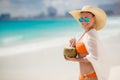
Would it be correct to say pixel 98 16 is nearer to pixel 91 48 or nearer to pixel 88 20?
pixel 88 20

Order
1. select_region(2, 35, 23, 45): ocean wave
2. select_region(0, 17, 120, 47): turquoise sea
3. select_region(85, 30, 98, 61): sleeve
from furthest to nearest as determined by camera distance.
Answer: select_region(2, 35, 23, 45): ocean wave < select_region(0, 17, 120, 47): turquoise sea < select_region(85, 30, 98, 61): sleeve

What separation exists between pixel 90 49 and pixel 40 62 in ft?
1.65

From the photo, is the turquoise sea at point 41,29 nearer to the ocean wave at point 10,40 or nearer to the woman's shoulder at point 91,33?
the ocean wave at point 10,40

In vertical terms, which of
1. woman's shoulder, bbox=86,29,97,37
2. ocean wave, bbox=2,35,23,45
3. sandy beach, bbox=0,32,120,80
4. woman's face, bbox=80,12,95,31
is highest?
woman's face, bbox=80,12,95,31

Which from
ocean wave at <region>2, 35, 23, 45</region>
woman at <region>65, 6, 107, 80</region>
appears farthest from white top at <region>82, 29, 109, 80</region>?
ocean wave at <region>2, 35, 23, 45</region>

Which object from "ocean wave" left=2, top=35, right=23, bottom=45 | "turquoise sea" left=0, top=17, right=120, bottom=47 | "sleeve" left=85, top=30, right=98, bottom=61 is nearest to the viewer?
"sleeve" left=85, top=30, right=98, bottom=61

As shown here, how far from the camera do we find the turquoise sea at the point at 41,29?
1.82 meters

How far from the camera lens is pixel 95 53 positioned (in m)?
1.55

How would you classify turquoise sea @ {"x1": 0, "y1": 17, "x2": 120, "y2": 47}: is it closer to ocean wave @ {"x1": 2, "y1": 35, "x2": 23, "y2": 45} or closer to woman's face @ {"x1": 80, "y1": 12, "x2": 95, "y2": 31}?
ocean wave @ {"x1": 2, "y1": 35, "x2": 23, "y2": 45}

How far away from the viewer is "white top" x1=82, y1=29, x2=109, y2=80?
1.55 metres

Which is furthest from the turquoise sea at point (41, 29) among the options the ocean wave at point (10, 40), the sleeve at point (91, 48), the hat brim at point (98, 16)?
the sleeve at point (91, 48)

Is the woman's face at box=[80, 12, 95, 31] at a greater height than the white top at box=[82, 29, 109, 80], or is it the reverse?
the woman's face at box=[80, 12, 95, 31]

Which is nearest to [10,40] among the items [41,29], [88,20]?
[41,29]

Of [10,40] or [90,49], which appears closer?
[90,49]
